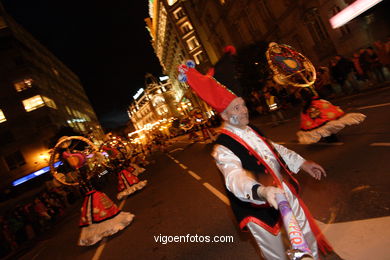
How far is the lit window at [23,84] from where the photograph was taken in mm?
35094

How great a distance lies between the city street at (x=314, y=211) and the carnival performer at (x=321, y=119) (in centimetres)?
36

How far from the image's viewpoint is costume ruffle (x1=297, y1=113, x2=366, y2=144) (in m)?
6.65

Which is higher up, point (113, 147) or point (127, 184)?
point (113, 147)

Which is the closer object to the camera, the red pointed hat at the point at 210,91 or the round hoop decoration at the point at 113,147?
the red pointed hat at the point at 210,91

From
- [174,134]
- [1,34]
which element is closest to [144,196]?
[1,34]

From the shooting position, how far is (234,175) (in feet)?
7.80

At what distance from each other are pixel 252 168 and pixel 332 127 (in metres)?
5.22

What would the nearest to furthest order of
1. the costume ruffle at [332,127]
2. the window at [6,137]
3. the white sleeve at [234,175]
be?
the white sleeve at [234,175]
the costume ruffle at [332,127]
the window at [6,137]

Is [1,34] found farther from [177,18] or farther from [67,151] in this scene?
[67,151]

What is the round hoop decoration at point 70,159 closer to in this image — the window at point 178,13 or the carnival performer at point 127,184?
the carnival performer at point 127,184

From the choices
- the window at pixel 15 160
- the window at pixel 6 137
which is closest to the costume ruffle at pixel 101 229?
the window at pixel 15 160

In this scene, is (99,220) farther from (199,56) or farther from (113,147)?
(199,56)

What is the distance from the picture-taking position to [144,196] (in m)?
10.6

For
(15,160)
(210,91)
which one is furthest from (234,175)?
(15,160)
